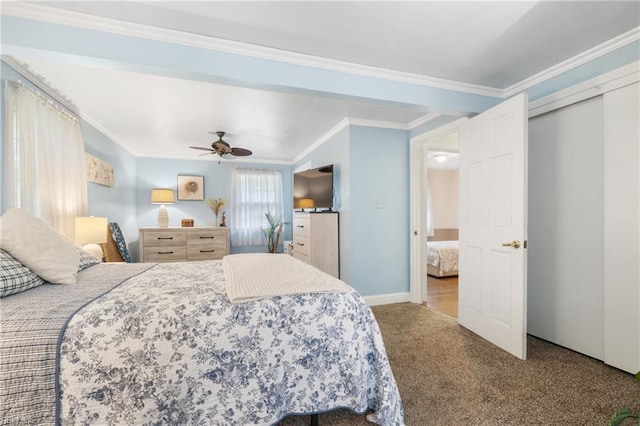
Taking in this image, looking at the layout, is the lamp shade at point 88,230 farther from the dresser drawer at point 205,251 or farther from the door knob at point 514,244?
the door knob at point 514,244

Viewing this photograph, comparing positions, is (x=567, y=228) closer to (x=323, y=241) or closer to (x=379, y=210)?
(x=379, y=210)

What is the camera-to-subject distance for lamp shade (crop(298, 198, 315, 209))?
393 cm

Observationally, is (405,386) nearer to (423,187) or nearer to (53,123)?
(423,187)

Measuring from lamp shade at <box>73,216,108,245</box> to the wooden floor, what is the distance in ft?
12.1

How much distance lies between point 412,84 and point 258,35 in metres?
1.31

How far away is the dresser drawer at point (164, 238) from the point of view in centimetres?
446

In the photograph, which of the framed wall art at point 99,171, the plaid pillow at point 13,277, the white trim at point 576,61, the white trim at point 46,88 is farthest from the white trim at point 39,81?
the white trim at point 576,61

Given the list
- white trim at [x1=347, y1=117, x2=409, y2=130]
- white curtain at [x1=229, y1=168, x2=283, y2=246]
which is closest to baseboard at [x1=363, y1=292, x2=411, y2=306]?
white trim at [x1=347, y1=117, x2=409, y2=130]

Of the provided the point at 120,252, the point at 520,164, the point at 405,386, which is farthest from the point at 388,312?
the point at 120,252

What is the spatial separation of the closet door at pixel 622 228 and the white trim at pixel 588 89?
51 millimetres

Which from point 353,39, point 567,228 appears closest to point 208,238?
point 353,39

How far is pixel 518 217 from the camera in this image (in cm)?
204

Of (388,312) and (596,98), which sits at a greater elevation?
(596,98)

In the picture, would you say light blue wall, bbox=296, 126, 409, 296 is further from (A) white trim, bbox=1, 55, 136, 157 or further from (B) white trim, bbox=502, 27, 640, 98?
(A) white trim, bbox=1, 55, 136, 157
